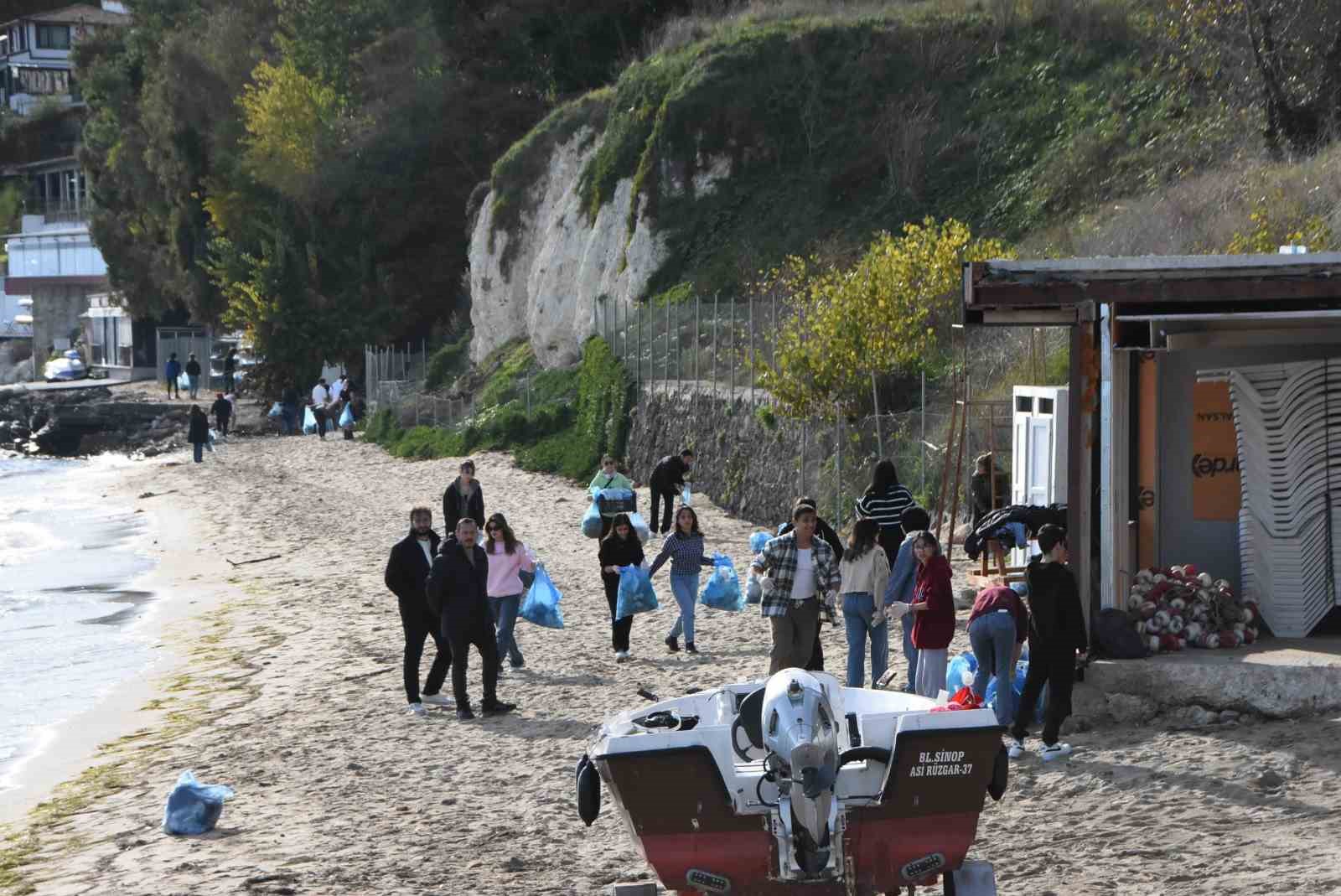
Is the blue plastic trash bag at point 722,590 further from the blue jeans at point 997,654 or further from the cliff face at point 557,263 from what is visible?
the cliff face at point 557,263

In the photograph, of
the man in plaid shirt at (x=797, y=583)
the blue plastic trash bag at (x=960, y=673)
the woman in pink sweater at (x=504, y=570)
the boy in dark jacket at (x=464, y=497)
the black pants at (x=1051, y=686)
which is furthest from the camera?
the boy in dark jacket at (x=464, y=497)

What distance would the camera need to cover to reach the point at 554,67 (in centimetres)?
5181

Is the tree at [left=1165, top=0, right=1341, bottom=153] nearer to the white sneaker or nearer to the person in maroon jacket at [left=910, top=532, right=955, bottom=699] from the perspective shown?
the person in maroon jacket at [left=910, top=532, right=955, bottom=699]

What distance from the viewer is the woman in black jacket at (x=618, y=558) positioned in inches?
606

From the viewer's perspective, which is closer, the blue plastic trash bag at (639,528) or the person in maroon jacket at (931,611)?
the person in maroon jacket at (931,611)

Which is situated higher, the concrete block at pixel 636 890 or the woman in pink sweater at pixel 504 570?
the woman in pink sweater at pixel 504 570

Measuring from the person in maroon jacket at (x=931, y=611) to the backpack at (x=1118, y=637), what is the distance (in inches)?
41.9

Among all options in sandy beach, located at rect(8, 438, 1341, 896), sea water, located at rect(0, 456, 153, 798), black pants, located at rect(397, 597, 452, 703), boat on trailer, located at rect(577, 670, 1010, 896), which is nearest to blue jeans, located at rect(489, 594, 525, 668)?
sandy beach, located at rect(8, 438, 1341, 896)

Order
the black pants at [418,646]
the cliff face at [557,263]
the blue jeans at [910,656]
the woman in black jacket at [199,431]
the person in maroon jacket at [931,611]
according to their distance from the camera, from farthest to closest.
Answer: the woman in black jacket at [199,431], the cliff face at [557,263], the black pants at [418,646], the blue jeans at [910,656], the person in maroon jacket at [931,611]

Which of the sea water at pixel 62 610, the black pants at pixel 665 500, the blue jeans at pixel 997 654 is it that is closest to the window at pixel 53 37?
the sea water at pixel 62 610

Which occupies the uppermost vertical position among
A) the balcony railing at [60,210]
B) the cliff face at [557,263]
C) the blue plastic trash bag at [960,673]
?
the balcony railing at [60,210]

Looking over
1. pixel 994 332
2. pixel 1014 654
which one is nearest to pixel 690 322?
pixel 994 332

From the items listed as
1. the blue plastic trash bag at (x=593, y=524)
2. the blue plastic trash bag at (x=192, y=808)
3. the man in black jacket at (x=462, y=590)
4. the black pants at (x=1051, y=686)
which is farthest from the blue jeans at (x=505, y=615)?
the black pants at (x=1051, y=686)

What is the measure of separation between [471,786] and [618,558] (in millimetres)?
4133
